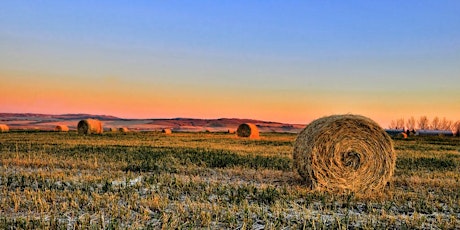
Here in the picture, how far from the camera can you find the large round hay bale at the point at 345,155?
33.3 ft

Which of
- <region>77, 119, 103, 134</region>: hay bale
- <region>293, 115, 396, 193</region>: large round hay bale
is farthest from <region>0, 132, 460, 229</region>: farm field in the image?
<region>77, 119, 103, 134</region>: hay bale

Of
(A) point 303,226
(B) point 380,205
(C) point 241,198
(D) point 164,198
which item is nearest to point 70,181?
(D) point 164,198

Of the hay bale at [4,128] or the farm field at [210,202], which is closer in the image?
the farm field at [210,202]

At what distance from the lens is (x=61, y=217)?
21.1 feet

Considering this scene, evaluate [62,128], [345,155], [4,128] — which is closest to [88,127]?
[62,128]

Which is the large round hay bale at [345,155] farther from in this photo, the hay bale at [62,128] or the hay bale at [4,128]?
the hay bale at [62,128]

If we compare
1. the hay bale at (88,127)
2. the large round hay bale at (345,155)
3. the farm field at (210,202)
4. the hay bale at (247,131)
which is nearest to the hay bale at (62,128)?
the hay bale at (88,127)

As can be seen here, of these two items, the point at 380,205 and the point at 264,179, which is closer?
the point at 380,205

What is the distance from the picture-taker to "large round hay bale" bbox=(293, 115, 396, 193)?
10.2 metres

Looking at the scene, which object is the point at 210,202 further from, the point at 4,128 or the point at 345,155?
the point at 4,128

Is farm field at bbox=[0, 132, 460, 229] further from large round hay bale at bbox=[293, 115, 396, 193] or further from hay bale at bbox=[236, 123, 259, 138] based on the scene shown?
hay bale at bbox=[236, 123, 259, 138]

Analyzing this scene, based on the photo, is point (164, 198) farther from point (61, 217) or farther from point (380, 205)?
point (380, 205)

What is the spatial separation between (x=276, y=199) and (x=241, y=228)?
219cm

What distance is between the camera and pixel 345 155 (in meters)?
10.8
